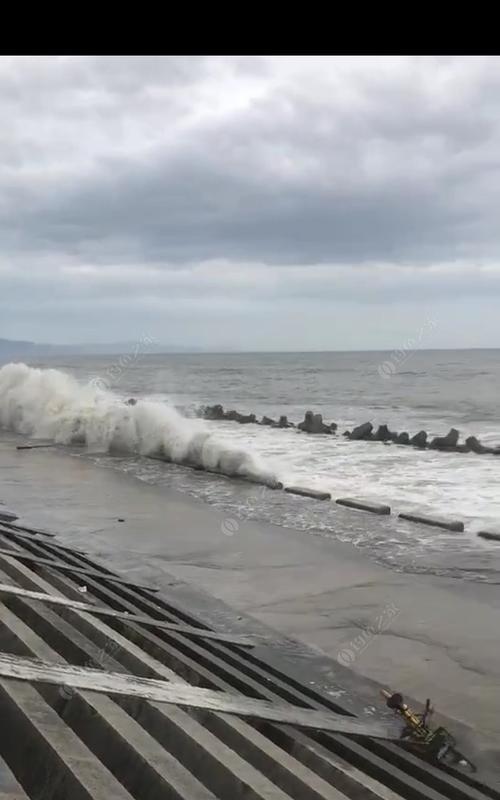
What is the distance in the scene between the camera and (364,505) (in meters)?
12.0

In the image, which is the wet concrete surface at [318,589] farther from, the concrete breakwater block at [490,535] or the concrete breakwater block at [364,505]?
the concrete breakwater block at [490,535]

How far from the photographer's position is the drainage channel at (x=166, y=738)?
2754 millimetres

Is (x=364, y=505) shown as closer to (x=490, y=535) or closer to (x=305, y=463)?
(x=490, y=535)

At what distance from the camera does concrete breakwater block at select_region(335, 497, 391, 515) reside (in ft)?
38.5

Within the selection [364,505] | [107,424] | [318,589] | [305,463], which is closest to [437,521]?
[364,505]

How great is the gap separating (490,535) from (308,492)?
3.94 meters

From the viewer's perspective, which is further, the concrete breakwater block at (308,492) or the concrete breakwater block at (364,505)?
the concrete breakwater block at (308,492)

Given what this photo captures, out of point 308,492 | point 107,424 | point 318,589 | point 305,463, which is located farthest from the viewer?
point 107,424

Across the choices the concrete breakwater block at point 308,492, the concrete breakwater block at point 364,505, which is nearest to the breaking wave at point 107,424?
the concrete breakwater block at point 308,492

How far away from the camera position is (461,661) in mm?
5816

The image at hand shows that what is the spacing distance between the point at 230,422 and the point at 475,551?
72.3ft

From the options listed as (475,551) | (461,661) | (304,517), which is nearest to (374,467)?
(304,517)

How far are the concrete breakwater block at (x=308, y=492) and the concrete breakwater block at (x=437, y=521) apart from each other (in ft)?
6.16
